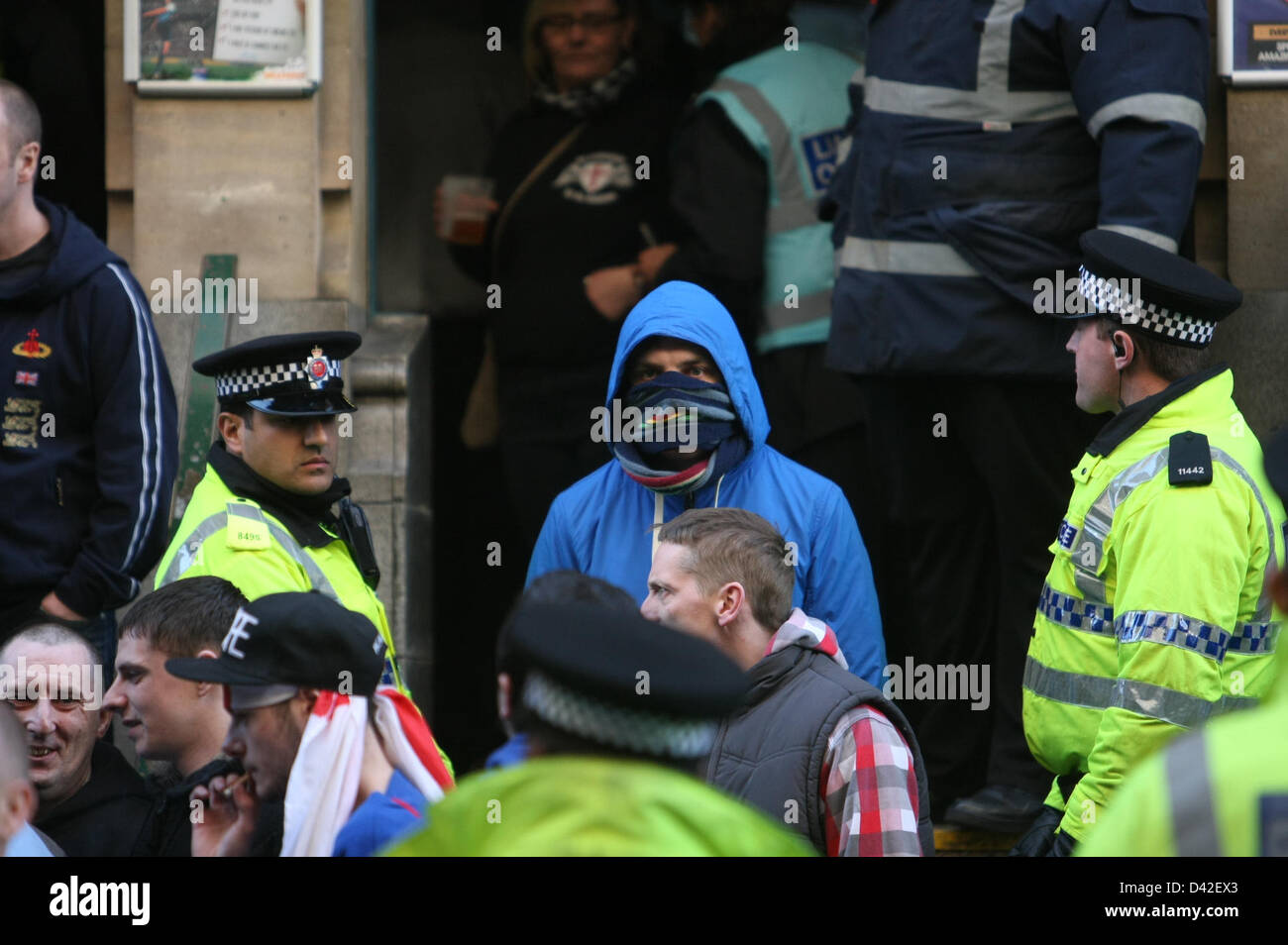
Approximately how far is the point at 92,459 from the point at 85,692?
0.93m

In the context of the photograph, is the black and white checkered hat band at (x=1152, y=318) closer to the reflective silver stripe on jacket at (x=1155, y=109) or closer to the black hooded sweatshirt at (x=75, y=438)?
the reflective silver stripe on jacket at (x=1155, y=109)

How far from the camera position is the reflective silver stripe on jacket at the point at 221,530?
4.71 meters

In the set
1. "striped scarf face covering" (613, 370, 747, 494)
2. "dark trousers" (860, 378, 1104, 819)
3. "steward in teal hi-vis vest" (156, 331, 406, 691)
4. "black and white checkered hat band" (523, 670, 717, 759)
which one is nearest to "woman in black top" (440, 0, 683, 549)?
"dark trousers" (860, 378, 1104, 819)

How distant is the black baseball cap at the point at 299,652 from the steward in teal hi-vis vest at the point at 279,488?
100cm

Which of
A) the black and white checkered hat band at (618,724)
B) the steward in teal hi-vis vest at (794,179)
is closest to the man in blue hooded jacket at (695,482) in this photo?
the steward in teal hi-vis vest at (794,179)

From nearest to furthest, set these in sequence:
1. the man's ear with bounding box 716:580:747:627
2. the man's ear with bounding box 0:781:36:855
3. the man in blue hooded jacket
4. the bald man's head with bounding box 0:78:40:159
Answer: the man's ear with bounding box 0:781:36:855 → the man's ear with bounding box 716:580:747:627 → the man in blue hooded jacket → the bald man's head with bounding box 0:78:40:159

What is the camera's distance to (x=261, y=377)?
4953 millimetres

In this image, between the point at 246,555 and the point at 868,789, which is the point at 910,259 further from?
the point at 868,789

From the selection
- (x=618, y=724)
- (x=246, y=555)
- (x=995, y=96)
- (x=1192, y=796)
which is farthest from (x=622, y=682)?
(x=995, y=96)

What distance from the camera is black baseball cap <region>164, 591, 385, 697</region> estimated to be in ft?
11.6

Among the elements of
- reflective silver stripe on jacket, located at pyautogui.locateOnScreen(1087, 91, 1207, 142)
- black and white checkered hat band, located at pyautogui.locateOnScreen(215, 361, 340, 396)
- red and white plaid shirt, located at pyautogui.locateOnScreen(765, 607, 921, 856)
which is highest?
reflective silver stripe on jacket, located at pyautogui.locateOnScreen(1087, 91, 1207, 142)

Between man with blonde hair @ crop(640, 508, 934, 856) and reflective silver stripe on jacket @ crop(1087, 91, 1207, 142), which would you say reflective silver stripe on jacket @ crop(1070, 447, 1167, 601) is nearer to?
man with blonde hair @ crop(640, 508, 934, 856)

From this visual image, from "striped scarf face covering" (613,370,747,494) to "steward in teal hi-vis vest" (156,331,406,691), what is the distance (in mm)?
719

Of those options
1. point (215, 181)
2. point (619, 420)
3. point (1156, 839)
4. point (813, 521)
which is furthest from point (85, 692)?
point (1156, 839)
